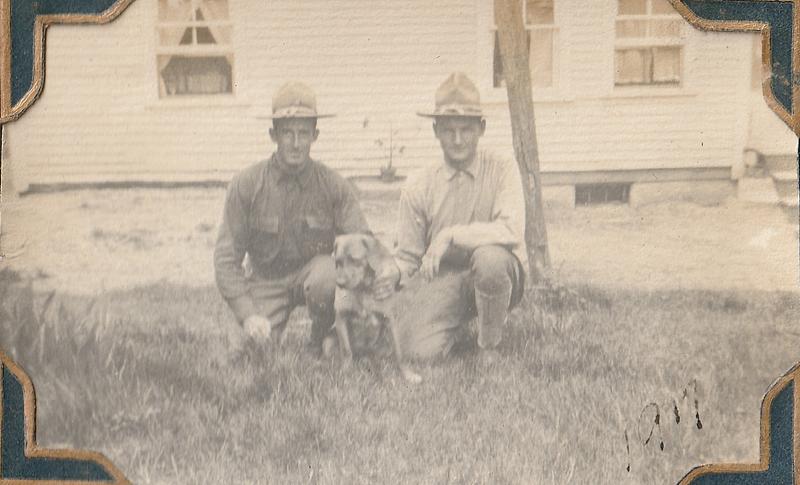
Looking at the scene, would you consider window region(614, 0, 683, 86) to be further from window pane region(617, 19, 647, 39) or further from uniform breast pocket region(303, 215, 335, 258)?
uniform breast pocket region(303, 215, 335, 258)

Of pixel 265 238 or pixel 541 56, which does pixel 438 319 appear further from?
pixel 541 56

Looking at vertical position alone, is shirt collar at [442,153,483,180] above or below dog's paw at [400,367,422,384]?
above

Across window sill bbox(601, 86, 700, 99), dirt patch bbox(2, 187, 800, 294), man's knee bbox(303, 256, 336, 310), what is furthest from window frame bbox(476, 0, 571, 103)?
man's knee bbox(303, 256, 336, 310)

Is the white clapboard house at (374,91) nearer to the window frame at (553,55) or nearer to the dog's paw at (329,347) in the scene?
the window frame at (553,55)

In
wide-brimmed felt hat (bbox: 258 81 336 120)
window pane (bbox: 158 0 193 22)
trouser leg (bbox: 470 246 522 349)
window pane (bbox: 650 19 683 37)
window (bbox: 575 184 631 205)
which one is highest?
window pane (bbox: 158 0 193 22)

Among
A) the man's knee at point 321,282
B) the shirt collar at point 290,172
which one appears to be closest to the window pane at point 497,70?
the shirt collar at point 290,172

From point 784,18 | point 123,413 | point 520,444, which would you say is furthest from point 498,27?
point 123,413
